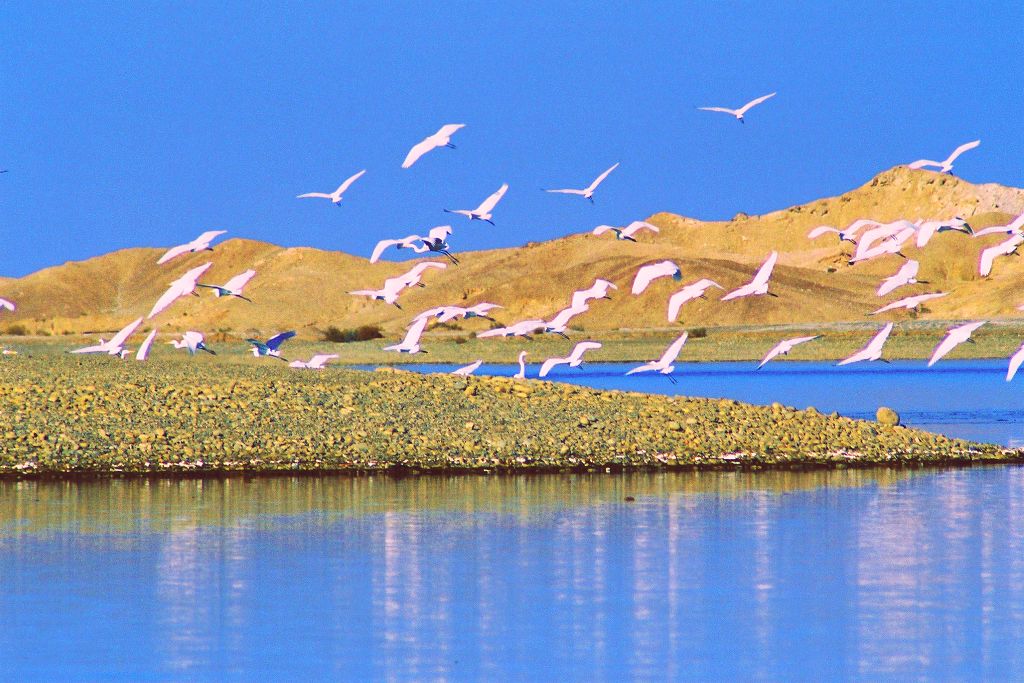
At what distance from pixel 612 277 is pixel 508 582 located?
110m

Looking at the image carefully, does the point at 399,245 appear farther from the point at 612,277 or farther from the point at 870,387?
the point at 612,277

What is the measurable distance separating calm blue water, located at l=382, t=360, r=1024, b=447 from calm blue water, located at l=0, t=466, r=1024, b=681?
12.0 m

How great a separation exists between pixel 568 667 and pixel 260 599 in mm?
3628

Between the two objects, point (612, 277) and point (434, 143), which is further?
point (612, 277)

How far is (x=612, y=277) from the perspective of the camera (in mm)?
125875

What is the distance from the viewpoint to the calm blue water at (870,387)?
37094mm

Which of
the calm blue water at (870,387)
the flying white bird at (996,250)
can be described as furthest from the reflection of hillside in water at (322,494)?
the calm blue water at (870,387)

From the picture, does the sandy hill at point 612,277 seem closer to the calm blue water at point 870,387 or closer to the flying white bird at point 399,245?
the calm blue water at point 870,387

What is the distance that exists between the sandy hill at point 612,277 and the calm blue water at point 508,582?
269 feet

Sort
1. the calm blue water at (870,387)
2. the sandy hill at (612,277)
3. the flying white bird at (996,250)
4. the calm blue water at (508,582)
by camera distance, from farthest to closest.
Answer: the sandy hill at (612,277), the calm blue water at (870,387), the flying white bird at (996,250), the calm blue water at (508,582)

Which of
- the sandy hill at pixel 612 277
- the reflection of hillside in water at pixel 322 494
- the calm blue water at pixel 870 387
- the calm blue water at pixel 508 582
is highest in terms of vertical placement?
the sandy hill at pixel 612 277

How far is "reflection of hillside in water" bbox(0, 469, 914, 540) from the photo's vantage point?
20469mm

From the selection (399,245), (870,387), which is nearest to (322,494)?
(399,245)

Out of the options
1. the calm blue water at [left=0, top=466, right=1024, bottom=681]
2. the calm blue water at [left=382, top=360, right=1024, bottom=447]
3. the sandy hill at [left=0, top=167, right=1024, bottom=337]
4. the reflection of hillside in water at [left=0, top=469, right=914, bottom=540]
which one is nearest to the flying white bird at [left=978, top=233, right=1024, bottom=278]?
the calm blue water at [left=0, top=466, right=1024, bottom=681]
